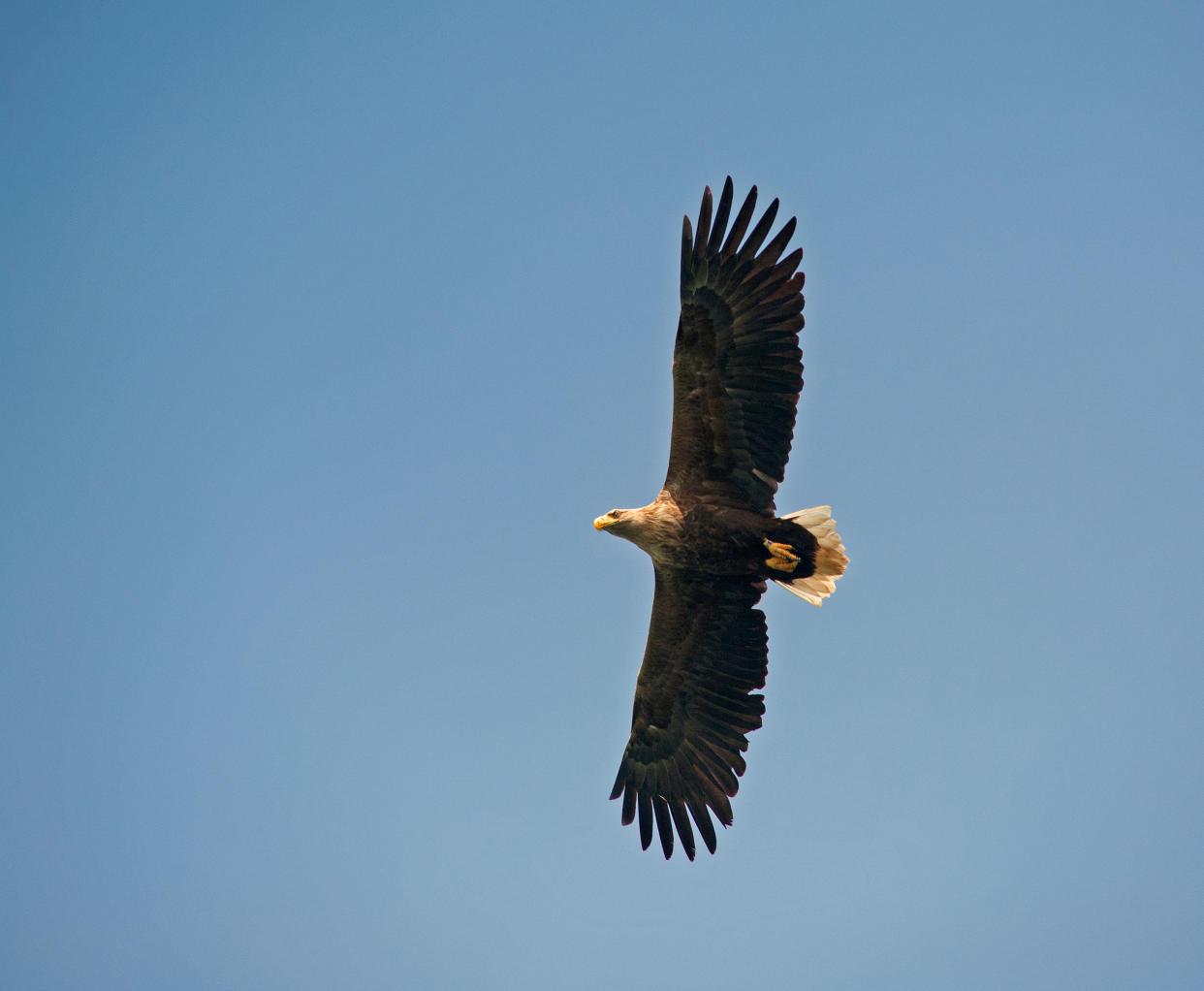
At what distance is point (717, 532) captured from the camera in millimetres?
10836

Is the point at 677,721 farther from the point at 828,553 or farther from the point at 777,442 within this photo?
the point at 777,442

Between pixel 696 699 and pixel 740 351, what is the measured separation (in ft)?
11.5

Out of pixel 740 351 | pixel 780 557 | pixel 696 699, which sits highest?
pixel 740 351

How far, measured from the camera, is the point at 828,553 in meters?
11.1

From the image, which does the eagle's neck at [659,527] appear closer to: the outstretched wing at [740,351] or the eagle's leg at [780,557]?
the outstretched wing at [740,351]

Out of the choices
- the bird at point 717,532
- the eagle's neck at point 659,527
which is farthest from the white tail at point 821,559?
the eagle's neck at point 659,527

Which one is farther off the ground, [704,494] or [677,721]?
[704,494]

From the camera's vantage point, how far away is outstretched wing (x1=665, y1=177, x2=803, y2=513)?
34.5 ft

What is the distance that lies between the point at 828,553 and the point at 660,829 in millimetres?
3203

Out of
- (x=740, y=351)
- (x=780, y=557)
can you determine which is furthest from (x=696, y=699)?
(x=740, y=351)

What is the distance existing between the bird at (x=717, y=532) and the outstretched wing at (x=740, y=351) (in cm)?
1

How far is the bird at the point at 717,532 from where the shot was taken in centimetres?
1057

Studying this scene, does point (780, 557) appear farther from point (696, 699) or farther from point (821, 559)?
point (696, 699)

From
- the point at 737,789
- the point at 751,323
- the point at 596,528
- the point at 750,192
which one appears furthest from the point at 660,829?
the point at 750,192
